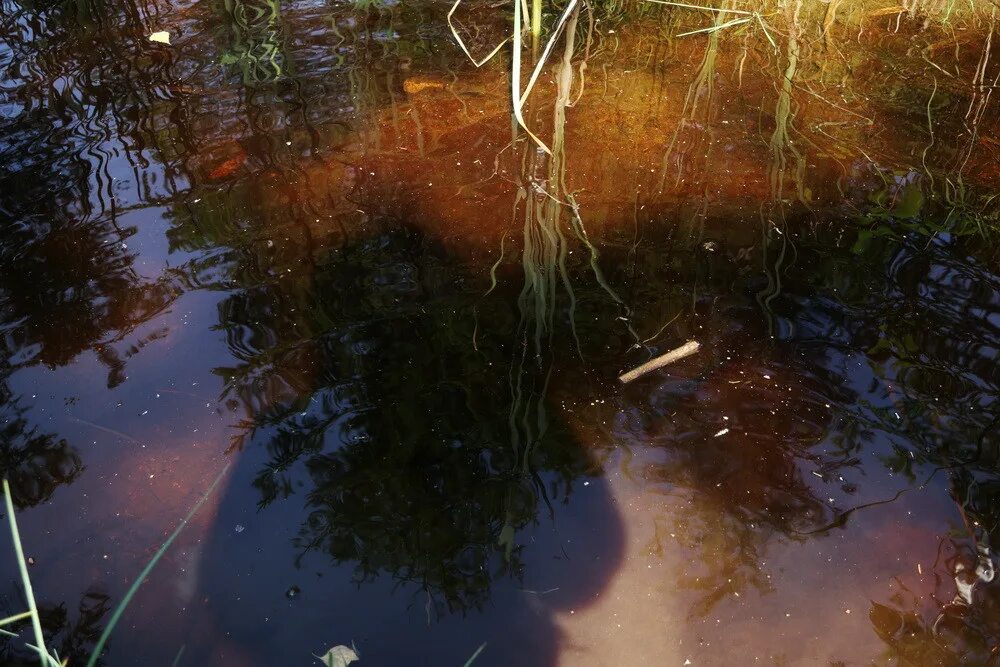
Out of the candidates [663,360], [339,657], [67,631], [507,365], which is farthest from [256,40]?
[339,657]

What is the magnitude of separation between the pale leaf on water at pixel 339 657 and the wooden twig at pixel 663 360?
92 cm

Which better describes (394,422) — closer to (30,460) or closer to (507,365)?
(507,365)

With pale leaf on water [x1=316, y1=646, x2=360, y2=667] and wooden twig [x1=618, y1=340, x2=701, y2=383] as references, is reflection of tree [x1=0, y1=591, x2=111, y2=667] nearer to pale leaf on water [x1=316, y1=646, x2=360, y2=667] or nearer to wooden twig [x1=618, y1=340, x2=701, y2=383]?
pale leaf on water [x1=316, y1=646, x2=360, y2=667]

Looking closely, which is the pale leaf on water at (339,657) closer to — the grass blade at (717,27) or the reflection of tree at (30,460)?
the reflection of tree at (30,460)

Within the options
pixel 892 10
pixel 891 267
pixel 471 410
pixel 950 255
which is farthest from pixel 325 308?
pixel 892 10

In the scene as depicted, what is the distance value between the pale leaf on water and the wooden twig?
0.92 meters

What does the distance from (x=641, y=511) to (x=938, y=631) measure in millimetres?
610

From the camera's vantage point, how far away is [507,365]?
6.47 feet

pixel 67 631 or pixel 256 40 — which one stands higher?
pixel 256 40

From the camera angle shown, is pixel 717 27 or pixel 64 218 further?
pixel 717 27

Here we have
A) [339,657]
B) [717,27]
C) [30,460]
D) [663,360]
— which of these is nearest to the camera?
[339,657]

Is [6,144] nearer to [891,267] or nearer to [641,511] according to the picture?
[641,511]

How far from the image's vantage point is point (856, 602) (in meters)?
1.50

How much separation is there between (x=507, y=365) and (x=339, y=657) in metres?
0.84
